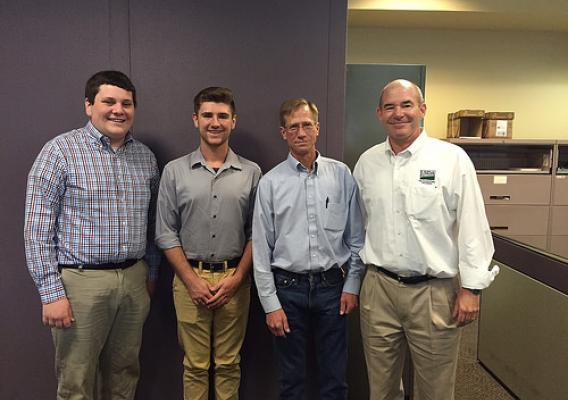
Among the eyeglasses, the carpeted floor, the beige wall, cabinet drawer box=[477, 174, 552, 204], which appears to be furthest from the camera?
the beige wall

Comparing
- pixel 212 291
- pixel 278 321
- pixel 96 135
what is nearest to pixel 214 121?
pixel 96 135

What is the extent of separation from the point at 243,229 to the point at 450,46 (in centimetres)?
398

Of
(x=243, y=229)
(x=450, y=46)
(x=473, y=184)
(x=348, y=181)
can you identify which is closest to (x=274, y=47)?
(x=348, y=181)

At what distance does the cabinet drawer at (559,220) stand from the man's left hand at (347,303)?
3.49 meters

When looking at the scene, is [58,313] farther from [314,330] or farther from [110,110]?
[314,330]

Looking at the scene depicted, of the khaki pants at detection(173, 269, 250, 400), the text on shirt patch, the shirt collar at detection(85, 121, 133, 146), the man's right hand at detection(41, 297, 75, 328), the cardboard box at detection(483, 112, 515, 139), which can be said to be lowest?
the khaki pants at detection(173, 269, 250, 400)

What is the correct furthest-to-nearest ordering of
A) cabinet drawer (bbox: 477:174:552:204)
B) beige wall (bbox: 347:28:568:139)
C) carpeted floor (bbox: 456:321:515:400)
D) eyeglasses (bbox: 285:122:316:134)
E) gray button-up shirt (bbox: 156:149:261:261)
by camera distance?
beige wall (bbox: 347:28:568:139) < cabinet drawer (bbox: 477:174:552:204) < carpeted floor (bbox: 456:321:515:400) < gray button-up shirt (bbox: 156:149:261:261) < eyeglasses (bbox: 285:122:316:134)

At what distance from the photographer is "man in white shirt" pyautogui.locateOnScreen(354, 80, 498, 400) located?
1563mm

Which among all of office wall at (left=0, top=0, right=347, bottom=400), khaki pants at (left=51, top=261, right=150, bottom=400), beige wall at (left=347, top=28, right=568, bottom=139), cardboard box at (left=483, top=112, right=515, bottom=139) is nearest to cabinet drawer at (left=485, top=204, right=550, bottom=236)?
cardboard box at (left=483, top=112, right=515, bottom=139)

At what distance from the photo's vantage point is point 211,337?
1.88m

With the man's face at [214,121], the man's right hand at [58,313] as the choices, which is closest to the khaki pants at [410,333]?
the man's face at [214,121]

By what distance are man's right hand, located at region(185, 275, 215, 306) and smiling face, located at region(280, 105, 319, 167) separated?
68cm

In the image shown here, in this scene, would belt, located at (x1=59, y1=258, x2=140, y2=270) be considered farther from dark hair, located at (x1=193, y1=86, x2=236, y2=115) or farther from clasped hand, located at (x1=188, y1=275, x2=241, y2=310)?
dark hair, located at (x1=193, y1=86, x2=236, y2=115)

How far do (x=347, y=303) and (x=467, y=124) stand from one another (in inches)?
133
